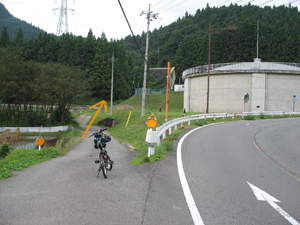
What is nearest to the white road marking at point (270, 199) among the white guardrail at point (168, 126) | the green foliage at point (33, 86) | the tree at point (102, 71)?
the white guardrail at point (168, 126)

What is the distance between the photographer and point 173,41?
317 ft

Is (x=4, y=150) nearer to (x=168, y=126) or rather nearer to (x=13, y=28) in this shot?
(x=168, y=126)

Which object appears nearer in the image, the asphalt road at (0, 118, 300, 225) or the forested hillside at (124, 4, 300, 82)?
the asphalt road at (0, 118, 300, 225)

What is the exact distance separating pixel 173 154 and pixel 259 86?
34334mm

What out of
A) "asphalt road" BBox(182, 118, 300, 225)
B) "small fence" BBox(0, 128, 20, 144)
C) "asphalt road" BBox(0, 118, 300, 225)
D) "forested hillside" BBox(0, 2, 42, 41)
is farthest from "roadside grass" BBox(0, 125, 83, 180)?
"forested hillside" BBox(0, 2, 42, 41)

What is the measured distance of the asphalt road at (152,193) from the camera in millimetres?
4562

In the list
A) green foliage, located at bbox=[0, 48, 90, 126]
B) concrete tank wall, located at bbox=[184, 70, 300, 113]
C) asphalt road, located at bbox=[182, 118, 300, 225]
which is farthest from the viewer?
concrete tank wall, located at bbox=[184, 70, 300, 113]

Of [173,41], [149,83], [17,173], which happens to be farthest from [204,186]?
[173,41]

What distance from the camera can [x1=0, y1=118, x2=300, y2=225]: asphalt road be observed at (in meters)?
4.56

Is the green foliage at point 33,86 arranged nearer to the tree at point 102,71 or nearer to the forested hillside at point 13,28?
the tree at point 102,71

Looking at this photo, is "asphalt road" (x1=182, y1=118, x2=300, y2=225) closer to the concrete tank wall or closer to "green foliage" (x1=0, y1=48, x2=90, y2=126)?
"green foliage" (x1=0, y1=48, x2=90, y2=126)

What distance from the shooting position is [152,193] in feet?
18.9

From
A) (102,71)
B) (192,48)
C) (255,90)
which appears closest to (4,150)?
(255,90)

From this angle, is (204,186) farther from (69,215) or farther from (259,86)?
(259,86)
